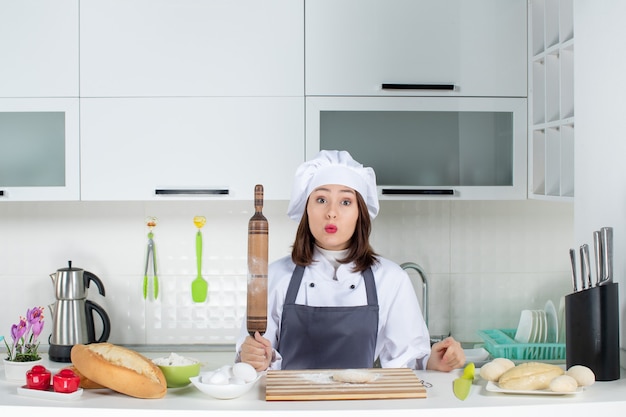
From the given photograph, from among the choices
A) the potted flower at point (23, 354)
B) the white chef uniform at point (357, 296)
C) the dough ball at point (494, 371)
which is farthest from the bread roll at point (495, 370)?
the potted flower at point (23, 354)

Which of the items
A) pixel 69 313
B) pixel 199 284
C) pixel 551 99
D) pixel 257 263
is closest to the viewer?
pixel 257 263

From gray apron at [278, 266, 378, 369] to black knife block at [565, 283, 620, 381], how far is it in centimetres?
60

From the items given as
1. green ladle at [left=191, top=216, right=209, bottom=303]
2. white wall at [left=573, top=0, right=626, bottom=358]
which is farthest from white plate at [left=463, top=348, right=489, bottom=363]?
green ladle at [left=191, top=216, right=209, bottom=303]

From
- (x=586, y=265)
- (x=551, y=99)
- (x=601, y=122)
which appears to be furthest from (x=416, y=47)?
(x=586, y=265)

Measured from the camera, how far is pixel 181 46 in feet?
7.97

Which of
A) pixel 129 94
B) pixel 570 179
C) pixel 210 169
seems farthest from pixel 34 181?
pixel 570 179

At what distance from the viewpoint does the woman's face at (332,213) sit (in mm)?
1983

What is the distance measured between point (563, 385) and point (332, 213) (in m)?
0.82

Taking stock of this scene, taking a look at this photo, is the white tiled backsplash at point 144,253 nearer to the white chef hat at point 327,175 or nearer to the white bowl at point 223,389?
the white chef hat at point 327,175

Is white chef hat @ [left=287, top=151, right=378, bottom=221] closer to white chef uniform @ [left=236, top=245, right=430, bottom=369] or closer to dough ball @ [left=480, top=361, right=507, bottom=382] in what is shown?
white chef uniform @ [left=236, top=245, right=430, bottom=369]

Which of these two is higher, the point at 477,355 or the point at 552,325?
the point at 552,325

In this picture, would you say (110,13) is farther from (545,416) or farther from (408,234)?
(545,416)

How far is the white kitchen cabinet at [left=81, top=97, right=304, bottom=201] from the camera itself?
2434 mm

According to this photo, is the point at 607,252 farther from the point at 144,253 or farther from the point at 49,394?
the point at 144,253
